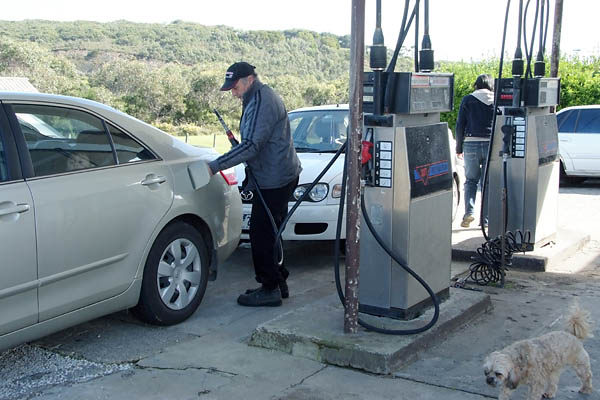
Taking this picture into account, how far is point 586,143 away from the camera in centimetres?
1322

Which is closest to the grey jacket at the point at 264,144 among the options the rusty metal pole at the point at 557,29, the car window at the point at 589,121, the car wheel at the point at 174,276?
the car wheel at the point at 174,276

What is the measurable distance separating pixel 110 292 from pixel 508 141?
3.86 metres

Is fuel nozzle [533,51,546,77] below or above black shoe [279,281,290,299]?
above

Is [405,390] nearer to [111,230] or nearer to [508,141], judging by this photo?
[111,230]

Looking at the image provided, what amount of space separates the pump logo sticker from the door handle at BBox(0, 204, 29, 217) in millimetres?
2336

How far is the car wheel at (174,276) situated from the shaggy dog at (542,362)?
229 cm

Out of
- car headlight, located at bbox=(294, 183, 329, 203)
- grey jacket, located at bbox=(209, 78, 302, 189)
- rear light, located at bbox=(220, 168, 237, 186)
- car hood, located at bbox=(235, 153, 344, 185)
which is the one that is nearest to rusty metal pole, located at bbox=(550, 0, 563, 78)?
car hood, located at bbox=(235, 153, 344, 185)

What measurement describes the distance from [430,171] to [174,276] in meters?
1.88

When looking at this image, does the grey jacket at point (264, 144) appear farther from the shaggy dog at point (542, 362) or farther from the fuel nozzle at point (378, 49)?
the shaggy dog at point (542, 362)

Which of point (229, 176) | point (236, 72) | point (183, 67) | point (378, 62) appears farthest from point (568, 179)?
point (183, 67)

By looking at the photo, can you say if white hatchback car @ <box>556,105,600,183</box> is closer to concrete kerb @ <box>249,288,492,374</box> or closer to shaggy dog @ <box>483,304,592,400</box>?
concrete kerb @ <box>249,288,492,374</box>

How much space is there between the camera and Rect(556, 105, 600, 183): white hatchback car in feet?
43.2

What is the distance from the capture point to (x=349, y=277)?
14.4 feet

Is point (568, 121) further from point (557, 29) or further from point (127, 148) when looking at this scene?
point (127, 148)
